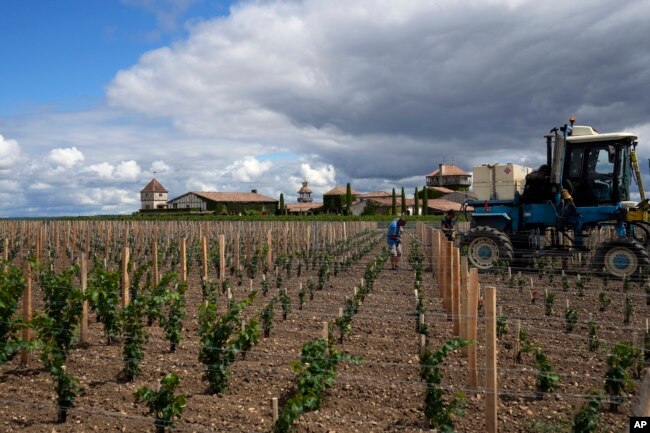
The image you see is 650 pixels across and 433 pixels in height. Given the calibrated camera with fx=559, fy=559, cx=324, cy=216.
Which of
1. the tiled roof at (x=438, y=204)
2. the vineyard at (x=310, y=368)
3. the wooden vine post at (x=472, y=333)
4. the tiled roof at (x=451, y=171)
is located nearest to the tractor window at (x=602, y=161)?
the vineyard at (x=310, y=368)

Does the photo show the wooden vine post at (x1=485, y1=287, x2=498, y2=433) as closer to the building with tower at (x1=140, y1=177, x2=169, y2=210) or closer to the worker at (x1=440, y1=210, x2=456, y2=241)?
the worker at (x1=440, y1=210, x2=456, y2=241)

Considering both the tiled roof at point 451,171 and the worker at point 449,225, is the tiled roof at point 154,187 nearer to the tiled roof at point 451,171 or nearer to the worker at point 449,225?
the tiled roof at point 451,171

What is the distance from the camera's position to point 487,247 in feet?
44.2

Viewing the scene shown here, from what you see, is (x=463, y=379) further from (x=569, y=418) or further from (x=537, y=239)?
(x=537, y=239)

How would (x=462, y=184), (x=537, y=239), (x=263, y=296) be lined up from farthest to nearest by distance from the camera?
(x=462, y=184) < (x=537, y=239) < (x=263, y=296)

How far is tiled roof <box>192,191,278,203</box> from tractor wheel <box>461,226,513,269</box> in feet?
206

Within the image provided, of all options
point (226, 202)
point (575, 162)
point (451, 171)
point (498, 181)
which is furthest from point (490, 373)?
point (451, 171)

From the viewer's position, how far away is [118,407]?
521 cm

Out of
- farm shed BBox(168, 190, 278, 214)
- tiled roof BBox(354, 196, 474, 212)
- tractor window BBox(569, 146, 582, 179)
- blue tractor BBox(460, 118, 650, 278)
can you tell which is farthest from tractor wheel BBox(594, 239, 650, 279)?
farm shed BBox(168, 190, 278, 214)

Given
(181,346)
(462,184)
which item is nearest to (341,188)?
(462,184)

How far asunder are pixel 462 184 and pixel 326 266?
73822 mm

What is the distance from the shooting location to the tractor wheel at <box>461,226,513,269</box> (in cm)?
1319

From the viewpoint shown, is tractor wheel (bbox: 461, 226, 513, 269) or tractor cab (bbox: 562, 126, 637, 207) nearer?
tractor cab (bbox: 562, 126, 637, 207)

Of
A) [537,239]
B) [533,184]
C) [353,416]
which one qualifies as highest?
[533,184]
